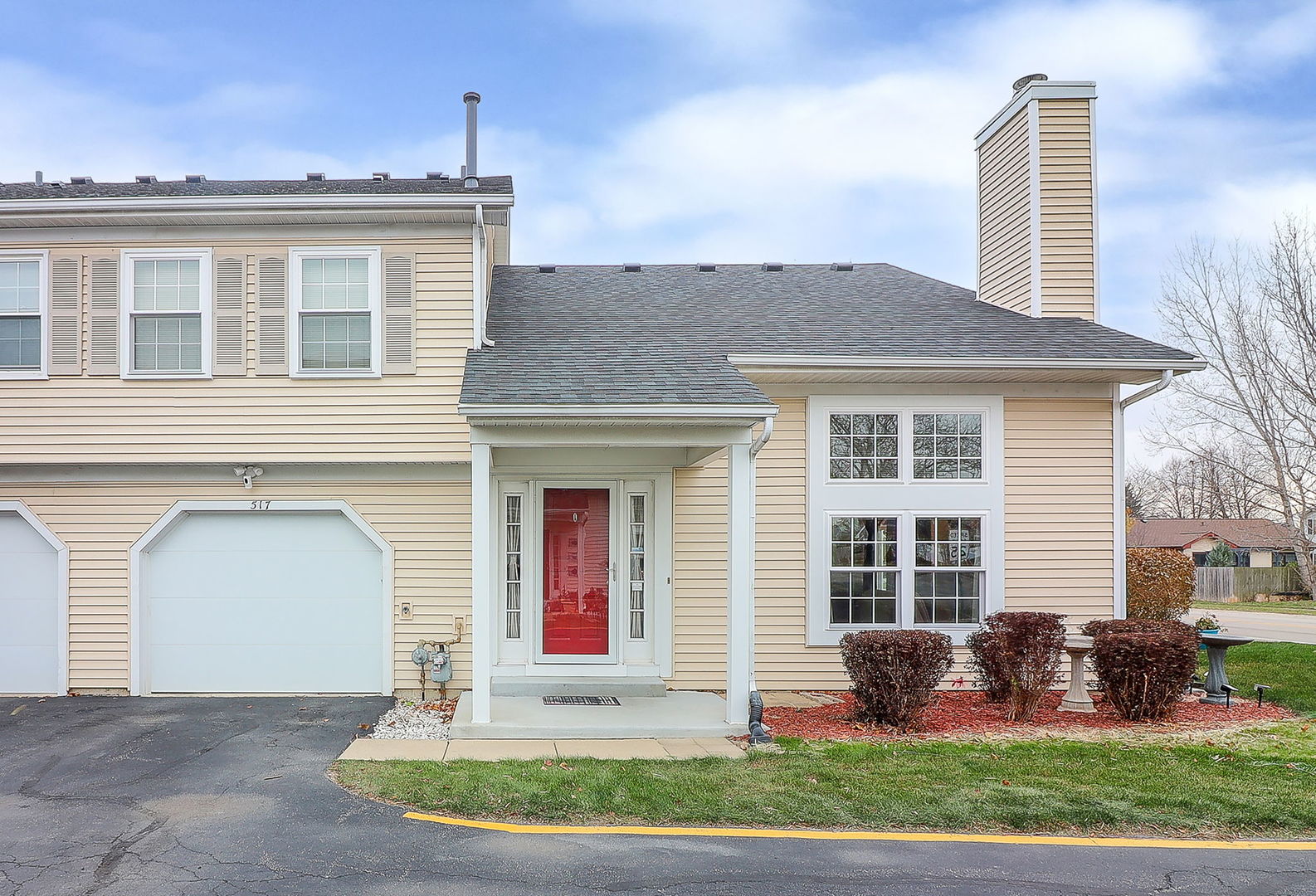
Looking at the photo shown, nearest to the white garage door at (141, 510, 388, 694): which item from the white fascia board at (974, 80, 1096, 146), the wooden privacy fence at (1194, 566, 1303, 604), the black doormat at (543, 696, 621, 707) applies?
the black doormat at (543, 696, 621, 707)

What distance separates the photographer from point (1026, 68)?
37.7 feet

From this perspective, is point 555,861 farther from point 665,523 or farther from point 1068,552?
point 1068,552

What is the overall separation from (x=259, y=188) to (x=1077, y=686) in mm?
10121

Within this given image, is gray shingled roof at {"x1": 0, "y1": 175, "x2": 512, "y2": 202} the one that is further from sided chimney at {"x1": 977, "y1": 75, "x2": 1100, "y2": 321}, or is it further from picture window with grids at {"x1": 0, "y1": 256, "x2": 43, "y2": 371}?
sided chimney at {"x1": 977, "y1": 75, "x2": 1100, "y2": 321}

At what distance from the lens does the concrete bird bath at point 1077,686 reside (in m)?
8.70

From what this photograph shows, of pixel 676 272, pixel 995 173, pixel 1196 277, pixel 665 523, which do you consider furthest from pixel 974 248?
pixel 1196 277

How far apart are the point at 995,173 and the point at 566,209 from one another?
22310 mm

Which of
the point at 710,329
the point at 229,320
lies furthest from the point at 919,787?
the point at 229,320

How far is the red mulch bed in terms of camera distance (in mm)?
7902

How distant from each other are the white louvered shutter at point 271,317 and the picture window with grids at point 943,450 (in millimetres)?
6991

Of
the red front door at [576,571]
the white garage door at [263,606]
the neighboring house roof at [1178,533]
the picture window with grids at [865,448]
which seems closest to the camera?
the white garage door at [263,606]

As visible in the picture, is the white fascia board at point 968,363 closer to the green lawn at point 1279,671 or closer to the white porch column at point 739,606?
the white porch column at point 739,606

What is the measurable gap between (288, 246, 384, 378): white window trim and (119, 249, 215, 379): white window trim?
2.78 feet

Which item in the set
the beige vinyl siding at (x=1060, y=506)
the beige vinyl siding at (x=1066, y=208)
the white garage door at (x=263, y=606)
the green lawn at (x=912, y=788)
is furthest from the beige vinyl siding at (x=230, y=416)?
the beige vinyl siding at (x=1066, y=208)
